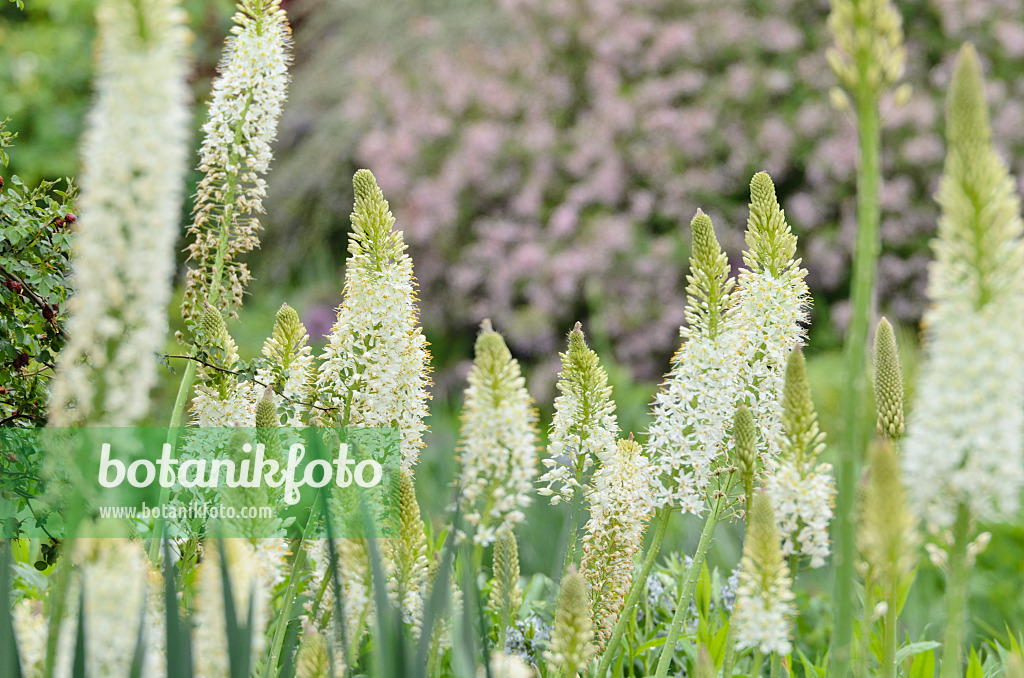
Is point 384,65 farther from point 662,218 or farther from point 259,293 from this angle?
point 662,218

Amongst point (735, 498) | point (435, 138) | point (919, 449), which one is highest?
point (435, 138)

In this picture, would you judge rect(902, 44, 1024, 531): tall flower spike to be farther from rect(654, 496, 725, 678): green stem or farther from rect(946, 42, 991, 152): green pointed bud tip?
rect(654, 496, 725, 678): green stem

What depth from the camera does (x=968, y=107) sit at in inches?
54.9

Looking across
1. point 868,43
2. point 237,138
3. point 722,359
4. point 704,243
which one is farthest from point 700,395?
point 237,138

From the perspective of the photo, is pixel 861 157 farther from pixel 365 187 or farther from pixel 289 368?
pixel 289 368

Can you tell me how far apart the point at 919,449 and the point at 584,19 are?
31.5 feet

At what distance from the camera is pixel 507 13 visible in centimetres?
1123

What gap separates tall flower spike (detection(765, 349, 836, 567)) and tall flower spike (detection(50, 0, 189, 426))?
1.25m

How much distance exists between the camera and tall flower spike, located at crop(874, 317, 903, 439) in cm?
230

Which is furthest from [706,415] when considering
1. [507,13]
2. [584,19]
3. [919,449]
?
[507,13]

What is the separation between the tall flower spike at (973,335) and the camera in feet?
4.62

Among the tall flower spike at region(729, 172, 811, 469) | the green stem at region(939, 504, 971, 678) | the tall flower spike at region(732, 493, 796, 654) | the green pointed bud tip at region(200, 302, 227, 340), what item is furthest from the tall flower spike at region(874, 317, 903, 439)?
the green pointed bud tip at region(200, 302, 227, 340)

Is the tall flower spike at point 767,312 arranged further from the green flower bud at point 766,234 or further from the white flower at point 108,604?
the white flower at point 108,604

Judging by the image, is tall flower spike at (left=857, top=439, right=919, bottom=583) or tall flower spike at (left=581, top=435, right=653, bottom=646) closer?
tall flower spike at (left=857, top=439, right=919, bottom=583)
